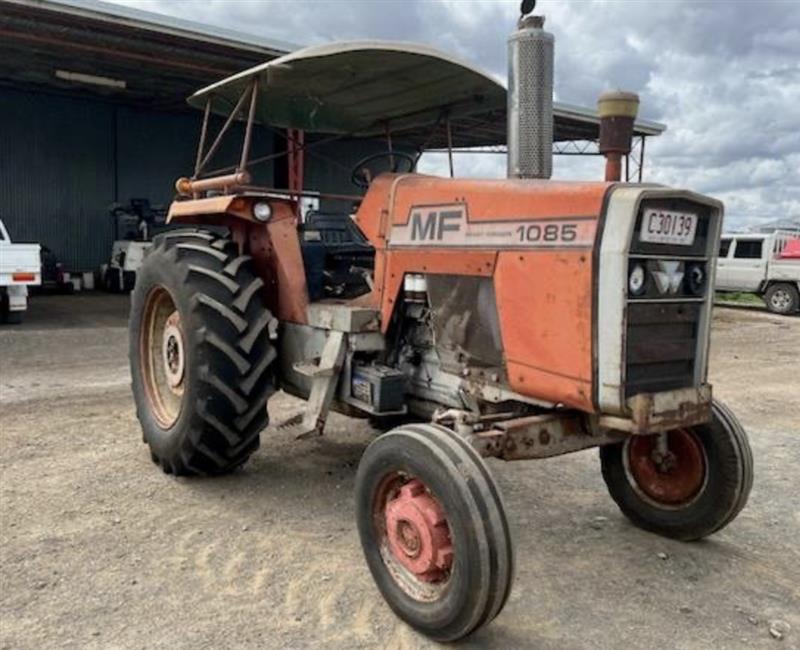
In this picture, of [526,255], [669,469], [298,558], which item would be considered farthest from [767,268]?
[298,558]

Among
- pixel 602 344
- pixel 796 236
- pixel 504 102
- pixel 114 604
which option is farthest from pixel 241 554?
pixel 796 236

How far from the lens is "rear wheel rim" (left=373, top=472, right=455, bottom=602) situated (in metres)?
2.78

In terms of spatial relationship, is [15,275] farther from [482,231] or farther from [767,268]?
[767,268]

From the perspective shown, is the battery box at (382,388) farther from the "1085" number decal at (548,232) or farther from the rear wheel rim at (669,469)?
the rear wheel rim at (669,469)

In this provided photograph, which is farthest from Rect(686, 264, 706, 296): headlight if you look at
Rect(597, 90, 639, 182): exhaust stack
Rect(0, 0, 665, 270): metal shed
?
Rect(0, 0, 665, 270): metal shed

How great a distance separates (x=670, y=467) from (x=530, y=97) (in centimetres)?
187

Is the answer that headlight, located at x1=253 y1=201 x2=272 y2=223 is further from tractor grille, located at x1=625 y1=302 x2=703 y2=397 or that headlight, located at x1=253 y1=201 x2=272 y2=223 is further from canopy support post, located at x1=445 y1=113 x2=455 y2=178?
tractor grille, located at x1=625 y1=302 x2=703 y2=397

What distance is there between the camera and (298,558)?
11.2 feet

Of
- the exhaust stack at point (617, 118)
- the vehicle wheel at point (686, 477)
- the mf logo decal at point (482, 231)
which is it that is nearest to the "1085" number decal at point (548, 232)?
the mf logo decal at point (482, 231)

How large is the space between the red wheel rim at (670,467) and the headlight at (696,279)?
0.82 m

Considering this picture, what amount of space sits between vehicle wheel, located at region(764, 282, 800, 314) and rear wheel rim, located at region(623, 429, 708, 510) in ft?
50.5

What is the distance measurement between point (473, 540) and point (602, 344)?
83 centimetres

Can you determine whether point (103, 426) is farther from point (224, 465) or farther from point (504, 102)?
point (504, 102)

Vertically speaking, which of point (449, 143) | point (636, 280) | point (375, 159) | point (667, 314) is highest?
point (449, 143)
